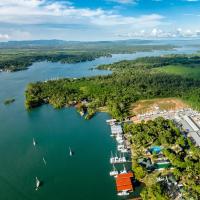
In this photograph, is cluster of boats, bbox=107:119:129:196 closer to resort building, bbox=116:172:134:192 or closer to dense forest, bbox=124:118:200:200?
resort building, bbox=116:172:134:192

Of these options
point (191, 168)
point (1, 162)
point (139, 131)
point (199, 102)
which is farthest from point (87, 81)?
point (191, 168)

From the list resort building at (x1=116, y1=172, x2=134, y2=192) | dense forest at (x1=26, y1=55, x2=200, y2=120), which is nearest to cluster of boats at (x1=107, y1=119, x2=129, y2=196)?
resort building at (x1=116, y1=172, x2=134, y2=192)

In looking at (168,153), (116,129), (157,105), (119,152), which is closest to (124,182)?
(168,153)

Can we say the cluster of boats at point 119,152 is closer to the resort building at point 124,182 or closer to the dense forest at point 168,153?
the resort building at point 124,182

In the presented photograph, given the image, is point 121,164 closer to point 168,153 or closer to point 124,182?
point 124,182

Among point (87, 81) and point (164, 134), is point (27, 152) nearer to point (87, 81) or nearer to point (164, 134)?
point (164, 134)
